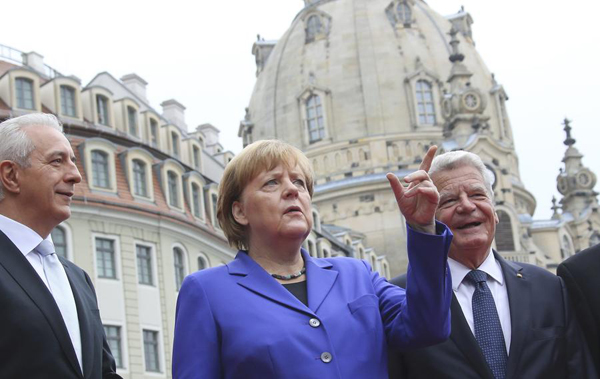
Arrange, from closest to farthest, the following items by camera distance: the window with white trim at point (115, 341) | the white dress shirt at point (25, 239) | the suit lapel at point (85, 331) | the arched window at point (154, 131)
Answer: the suit lapel at point (85, 331) < the white dress shirt at point (25, 239) < the window with white trim at point (115, 341) < the arched window at point (154, 131)

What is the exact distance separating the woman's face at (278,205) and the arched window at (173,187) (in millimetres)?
29557

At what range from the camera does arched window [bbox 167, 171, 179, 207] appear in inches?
1371

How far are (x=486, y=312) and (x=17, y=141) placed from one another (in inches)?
101

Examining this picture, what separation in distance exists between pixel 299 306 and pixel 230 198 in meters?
0.72

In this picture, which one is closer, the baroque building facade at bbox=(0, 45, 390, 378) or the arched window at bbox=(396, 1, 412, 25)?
the baroque building facade at bbox=(0, 45, 390, 378)

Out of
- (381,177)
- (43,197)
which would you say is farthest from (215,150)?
(43,197)

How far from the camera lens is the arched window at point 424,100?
226ft

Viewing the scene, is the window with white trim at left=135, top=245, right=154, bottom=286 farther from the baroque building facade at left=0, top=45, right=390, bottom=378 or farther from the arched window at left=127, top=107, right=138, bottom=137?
the arched window at left=127, top=107, right=138, bottom=137

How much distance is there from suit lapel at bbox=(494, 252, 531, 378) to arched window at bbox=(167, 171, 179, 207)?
95.1ft

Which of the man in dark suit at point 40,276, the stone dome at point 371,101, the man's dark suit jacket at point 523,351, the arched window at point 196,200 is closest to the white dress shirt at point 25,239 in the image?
the man in dark suit at point 40,276

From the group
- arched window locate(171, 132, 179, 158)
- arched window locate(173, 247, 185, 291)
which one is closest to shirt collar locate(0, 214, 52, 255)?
arched window locate(173, 247, 185, 291)

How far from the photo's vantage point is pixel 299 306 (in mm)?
5043

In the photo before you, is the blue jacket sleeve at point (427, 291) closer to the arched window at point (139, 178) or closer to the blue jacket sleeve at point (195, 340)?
the blue jacket sleeve at point (195, 340)

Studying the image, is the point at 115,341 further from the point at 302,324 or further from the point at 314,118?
the point at 314,118
